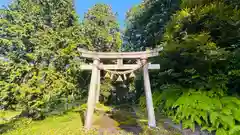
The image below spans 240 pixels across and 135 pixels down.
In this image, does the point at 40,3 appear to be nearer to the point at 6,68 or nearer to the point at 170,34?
the point at 6,68

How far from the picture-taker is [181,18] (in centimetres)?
674

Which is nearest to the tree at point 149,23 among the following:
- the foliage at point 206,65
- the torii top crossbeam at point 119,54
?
the foliage at point 206,65

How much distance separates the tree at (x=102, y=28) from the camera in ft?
32.8

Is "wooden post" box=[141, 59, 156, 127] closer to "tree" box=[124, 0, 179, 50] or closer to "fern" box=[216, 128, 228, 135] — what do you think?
"fern" box=[216, 128, 228, 135]

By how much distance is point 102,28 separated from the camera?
1047cm

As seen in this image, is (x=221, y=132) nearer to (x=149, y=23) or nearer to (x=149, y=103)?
(x=149, y=103)

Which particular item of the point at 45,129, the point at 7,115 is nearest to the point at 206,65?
the point at 45,129

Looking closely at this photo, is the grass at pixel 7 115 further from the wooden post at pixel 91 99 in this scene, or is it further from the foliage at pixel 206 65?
the foliage at pixel 206 65

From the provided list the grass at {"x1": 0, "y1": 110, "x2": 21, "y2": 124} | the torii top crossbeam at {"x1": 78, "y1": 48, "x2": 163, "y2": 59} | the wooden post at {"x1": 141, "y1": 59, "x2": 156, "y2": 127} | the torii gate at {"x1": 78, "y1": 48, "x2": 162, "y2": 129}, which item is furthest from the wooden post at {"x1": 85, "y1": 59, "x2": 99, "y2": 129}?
the grass at {"x1": 0, "y1": 110, "x2": 21, "y2": 124}

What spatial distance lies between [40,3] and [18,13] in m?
1.03

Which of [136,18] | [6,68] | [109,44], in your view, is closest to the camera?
[6,68]

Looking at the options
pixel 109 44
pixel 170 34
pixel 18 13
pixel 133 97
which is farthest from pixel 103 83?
pixel 18 13

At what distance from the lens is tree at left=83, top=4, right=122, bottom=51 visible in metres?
10.0

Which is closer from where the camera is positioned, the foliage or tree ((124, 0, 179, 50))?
the foliage
